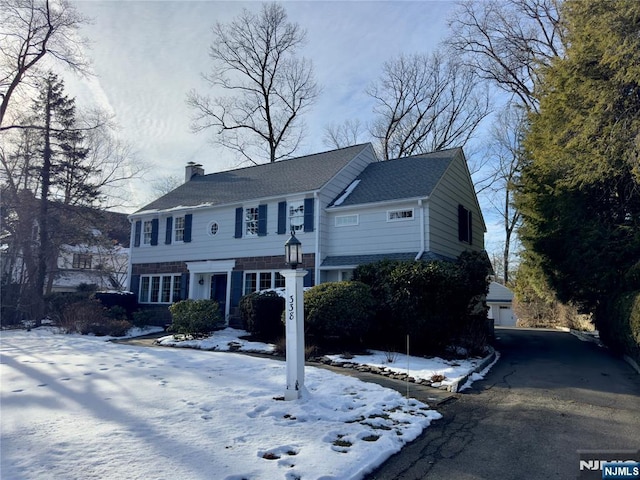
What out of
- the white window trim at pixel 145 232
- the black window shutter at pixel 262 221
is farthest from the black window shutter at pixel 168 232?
the black window shutter at pixel 262 221

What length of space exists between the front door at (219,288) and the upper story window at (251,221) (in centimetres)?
226

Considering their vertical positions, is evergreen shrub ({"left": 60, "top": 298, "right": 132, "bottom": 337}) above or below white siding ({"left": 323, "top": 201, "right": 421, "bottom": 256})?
below

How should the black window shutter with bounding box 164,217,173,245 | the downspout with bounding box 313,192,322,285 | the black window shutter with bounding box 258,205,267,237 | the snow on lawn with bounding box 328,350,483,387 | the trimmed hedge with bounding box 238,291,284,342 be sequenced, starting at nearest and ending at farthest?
1. the snow on lawn with bounding box 328,350,483,387
2. the trimmed hedge with bounding box 238,291,284,342
3. the downspout with bounding box 313,192,322,285
4. the black window shutter with bounding box 258,205,267,237
5. the black window shutter with bounding box 164,217,173,245

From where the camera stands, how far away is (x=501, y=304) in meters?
35.3

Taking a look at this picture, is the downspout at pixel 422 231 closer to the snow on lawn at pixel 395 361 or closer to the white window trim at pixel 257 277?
the snow on lawn at pixel 395 361

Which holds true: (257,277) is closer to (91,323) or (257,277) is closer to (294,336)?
(91,323)

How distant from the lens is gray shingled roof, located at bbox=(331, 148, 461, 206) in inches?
565

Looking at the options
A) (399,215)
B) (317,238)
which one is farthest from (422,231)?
(317,238)

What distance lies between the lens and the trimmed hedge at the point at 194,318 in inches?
508

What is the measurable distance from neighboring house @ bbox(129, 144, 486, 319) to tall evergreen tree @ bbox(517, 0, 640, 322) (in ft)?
10.3

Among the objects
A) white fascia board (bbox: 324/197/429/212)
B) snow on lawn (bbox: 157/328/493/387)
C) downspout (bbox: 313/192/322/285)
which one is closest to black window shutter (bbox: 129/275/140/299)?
snow on lawn (bbox: 157/328/493/387)

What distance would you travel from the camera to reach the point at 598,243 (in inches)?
492

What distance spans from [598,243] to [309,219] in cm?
915

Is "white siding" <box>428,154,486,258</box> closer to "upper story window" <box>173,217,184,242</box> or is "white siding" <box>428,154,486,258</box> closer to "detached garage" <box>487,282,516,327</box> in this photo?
"upper story window" <box>173,217,184,242</box>
